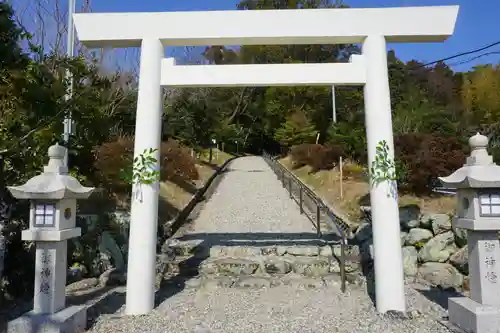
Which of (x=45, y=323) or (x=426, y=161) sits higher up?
(x=426, y=161)

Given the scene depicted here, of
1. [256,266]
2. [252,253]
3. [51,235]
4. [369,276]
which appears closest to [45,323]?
[51,235]

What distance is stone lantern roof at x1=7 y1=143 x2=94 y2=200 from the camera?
4.27m

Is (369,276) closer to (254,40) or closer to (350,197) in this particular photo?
(254,40)

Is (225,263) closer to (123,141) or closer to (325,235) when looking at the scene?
(325,235)

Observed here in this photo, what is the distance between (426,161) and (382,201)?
21.1ft

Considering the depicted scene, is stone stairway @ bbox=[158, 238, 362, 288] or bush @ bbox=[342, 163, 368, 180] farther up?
bush @ bbox=[342, 163, 368, 180]

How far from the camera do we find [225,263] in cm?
636

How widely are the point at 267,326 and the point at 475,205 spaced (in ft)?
9.00

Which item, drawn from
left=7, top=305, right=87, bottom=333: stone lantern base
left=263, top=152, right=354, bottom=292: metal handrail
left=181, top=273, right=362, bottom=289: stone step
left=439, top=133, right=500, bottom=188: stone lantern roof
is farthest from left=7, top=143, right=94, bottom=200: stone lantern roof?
left=439, top=133, right=500, bottom=188: stone lantern roof

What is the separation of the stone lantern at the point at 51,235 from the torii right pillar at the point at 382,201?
3.64m

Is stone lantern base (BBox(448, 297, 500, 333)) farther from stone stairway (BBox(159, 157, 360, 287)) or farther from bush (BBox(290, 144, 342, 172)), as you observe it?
bush (BBox(290, 144, 342, 172))

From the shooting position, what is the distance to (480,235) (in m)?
4.29

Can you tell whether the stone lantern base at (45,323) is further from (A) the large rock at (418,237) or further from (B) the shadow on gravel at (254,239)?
(A) the large rock at (418,237)

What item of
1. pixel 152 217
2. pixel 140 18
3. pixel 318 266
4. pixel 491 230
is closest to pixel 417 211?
pixel 318 266
